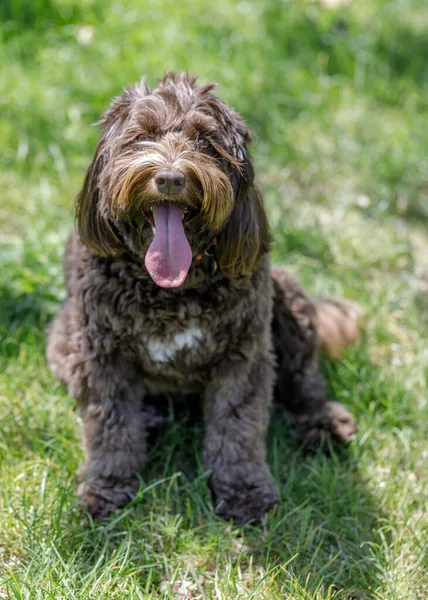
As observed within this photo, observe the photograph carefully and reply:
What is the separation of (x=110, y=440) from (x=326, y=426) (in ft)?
3.43

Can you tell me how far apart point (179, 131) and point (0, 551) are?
173cm

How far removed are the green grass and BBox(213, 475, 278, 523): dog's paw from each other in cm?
5

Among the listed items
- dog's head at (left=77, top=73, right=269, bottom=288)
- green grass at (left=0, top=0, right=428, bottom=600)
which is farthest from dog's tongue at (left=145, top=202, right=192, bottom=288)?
green grass at (left=0, top=0, right=428, bottom=600)

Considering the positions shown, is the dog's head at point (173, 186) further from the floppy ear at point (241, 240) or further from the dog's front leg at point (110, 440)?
the dog's front leg at point (110, 440)

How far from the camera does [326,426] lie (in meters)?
3.85

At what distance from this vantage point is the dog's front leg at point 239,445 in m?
3.46

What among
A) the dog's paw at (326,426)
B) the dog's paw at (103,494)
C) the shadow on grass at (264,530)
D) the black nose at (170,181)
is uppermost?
the black nose at (170,181)

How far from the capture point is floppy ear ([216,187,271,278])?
313 centimetres

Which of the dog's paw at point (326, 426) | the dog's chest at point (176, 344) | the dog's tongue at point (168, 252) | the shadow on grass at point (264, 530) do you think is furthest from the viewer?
the dog's paw at point (326, 426)

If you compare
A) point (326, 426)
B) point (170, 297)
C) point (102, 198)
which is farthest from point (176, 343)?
point (326, 426)

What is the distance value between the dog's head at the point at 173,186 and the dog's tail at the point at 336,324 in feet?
3.56

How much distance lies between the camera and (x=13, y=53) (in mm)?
5742

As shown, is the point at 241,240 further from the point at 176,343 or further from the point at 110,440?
the point at 110,440

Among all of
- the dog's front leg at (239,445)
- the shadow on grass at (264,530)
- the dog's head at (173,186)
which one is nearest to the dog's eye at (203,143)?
the dog's head at (173,186)
